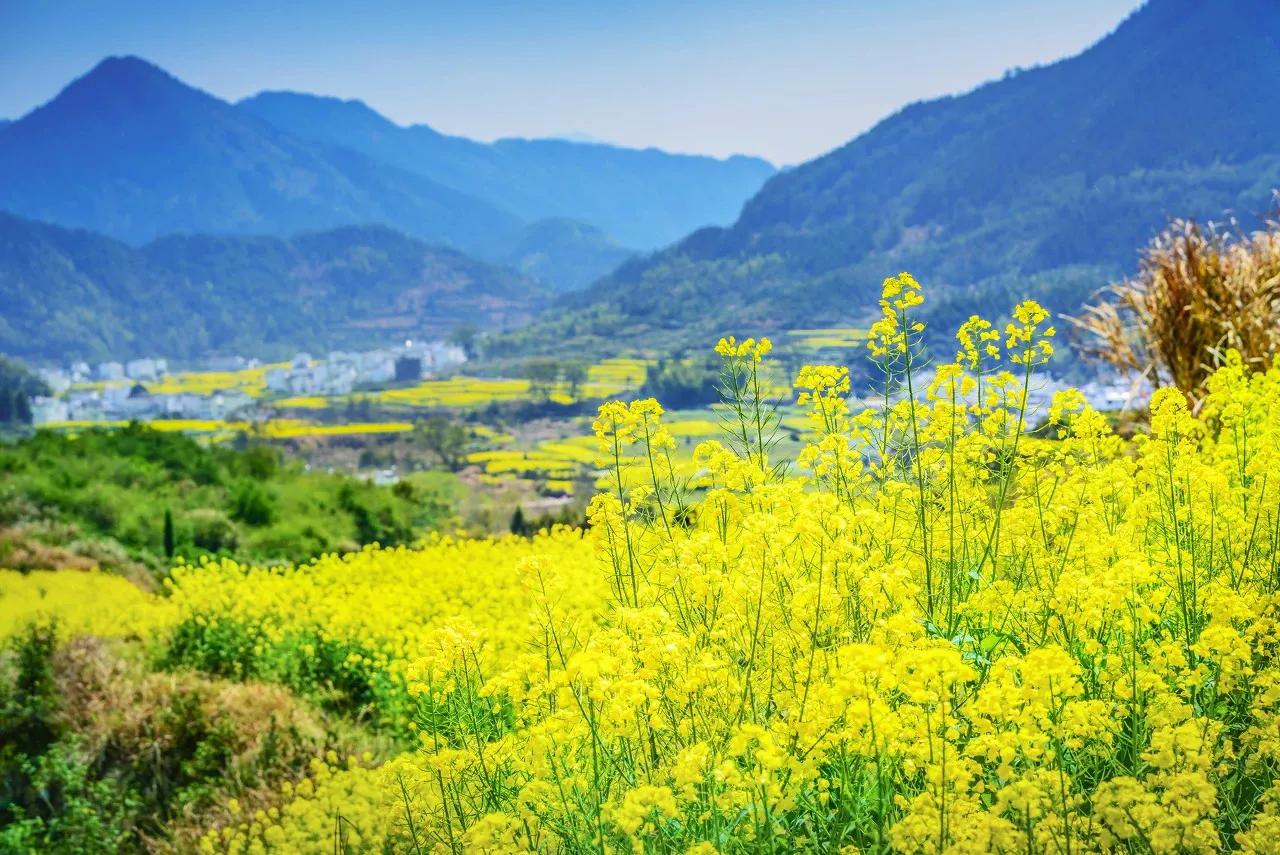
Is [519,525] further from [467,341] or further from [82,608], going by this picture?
[467,341]

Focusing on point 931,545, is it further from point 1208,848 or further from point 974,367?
point 1208,848

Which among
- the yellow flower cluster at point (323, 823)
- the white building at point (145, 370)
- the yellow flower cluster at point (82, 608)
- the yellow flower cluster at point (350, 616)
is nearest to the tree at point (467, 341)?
the white building at point (145, 370)

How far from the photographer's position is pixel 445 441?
4678 centimetres

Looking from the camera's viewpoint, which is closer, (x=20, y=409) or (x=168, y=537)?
(x=168, y=537)

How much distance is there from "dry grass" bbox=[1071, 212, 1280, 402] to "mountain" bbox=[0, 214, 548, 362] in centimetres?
14687

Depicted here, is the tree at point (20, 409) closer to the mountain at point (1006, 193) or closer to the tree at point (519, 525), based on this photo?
the mountain at point (1006, 193)

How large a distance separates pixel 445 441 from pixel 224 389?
6193cm

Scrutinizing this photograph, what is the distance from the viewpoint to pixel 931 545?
9.51 ft

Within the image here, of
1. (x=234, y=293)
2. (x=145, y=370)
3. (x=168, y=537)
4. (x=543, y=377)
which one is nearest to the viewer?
(x=168, y=537)

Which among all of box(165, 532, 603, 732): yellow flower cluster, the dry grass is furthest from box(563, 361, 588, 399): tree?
the dry grass

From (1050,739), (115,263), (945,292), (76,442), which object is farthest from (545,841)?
(115,263)

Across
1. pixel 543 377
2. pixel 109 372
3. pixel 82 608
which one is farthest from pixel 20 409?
pixel 109 372

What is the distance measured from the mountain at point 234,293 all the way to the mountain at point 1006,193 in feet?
122

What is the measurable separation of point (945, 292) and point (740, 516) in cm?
8860
